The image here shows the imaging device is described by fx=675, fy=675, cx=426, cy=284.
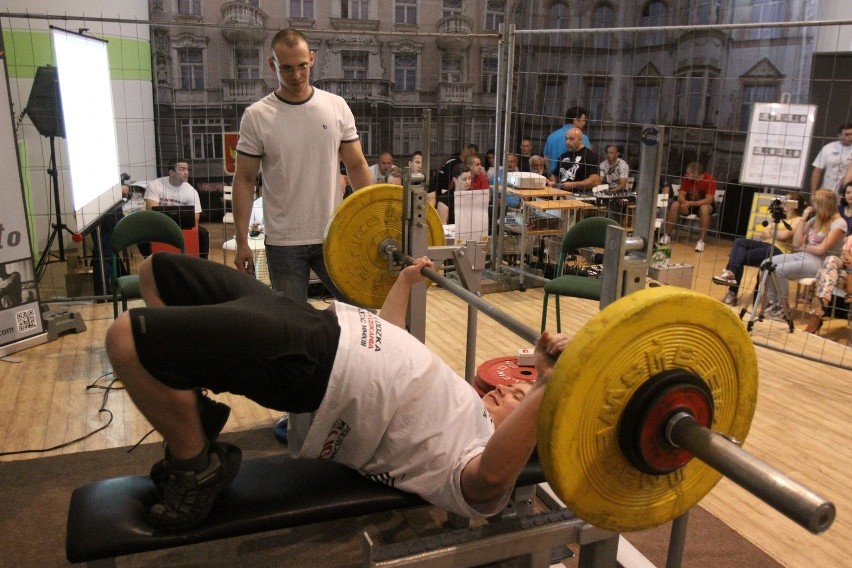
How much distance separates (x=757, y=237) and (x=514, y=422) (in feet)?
15.1

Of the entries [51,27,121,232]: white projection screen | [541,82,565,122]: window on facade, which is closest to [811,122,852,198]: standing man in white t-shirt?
[541,82,565,122]: window on facade

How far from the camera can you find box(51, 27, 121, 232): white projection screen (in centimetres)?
425

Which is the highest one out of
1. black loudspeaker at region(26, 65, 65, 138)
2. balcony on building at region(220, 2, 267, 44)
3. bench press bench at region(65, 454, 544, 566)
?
balcony on building at region(220, 2, 267, 44)

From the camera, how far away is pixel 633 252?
1356 millimetres

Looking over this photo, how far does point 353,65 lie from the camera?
715 cm

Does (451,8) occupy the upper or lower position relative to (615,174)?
upper

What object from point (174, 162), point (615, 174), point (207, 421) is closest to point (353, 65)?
point (174, 162)

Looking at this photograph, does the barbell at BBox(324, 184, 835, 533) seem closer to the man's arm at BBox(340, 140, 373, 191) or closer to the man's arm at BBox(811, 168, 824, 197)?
Answer: the man's arm at BBox(340, 140, 373, 191)

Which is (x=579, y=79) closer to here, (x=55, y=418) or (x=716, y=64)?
(x=716, y=64)

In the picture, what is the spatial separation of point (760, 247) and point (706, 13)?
414 centimetres

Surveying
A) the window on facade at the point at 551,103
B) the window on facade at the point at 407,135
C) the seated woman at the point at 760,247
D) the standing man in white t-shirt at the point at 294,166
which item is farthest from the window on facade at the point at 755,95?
the standing man in white t-shirt at the point at 294,166

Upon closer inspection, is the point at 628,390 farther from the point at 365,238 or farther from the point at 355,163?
the point at 355,163

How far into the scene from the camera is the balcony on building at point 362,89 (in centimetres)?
696

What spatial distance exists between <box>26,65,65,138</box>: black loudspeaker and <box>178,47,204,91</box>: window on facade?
8.35ft
